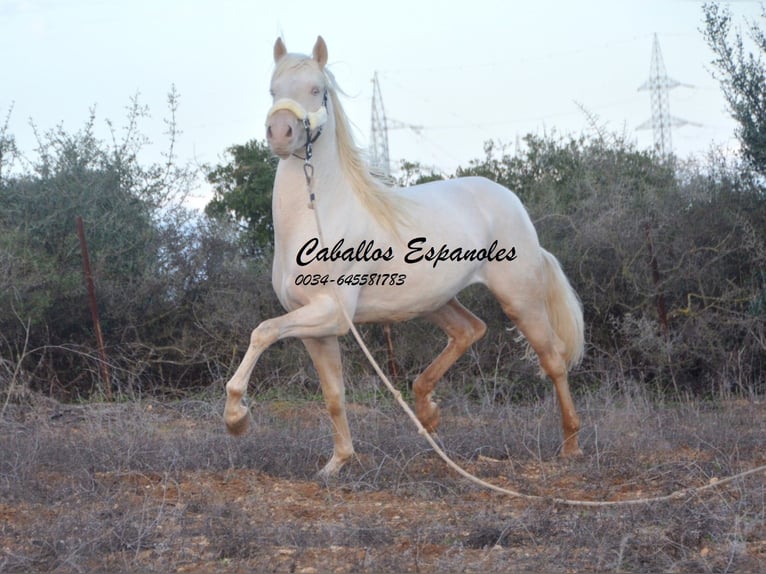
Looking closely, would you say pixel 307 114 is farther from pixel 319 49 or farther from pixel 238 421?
pixel 238 421

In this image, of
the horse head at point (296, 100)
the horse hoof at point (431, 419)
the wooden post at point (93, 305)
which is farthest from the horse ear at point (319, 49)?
the wooden post at point (93, 305)

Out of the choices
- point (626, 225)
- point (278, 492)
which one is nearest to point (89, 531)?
point (278, 492)

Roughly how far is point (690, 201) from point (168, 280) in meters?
5.41

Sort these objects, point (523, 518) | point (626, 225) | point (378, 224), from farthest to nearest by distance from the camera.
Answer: point (626, 225) < point (378, 224) < point (523, 518)

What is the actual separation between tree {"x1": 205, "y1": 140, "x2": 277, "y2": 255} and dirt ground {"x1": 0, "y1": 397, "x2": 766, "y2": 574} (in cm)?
449

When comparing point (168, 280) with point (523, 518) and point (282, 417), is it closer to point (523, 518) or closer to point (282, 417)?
point (282, 417)

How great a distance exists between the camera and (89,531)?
376cm

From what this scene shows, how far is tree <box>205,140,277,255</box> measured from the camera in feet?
38.5

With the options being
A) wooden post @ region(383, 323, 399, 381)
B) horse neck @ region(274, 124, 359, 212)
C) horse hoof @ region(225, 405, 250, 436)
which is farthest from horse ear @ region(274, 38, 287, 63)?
wooden post @ region(383, 323, 399, 381)

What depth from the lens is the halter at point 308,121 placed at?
5.14 m

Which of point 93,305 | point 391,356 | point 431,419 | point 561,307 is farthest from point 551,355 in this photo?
point 93,305

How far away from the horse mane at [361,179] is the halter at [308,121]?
0.21m

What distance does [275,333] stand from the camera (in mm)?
5098

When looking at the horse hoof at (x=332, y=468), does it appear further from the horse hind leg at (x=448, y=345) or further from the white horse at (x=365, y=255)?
the horse hind leg at (x=448, y=345)
